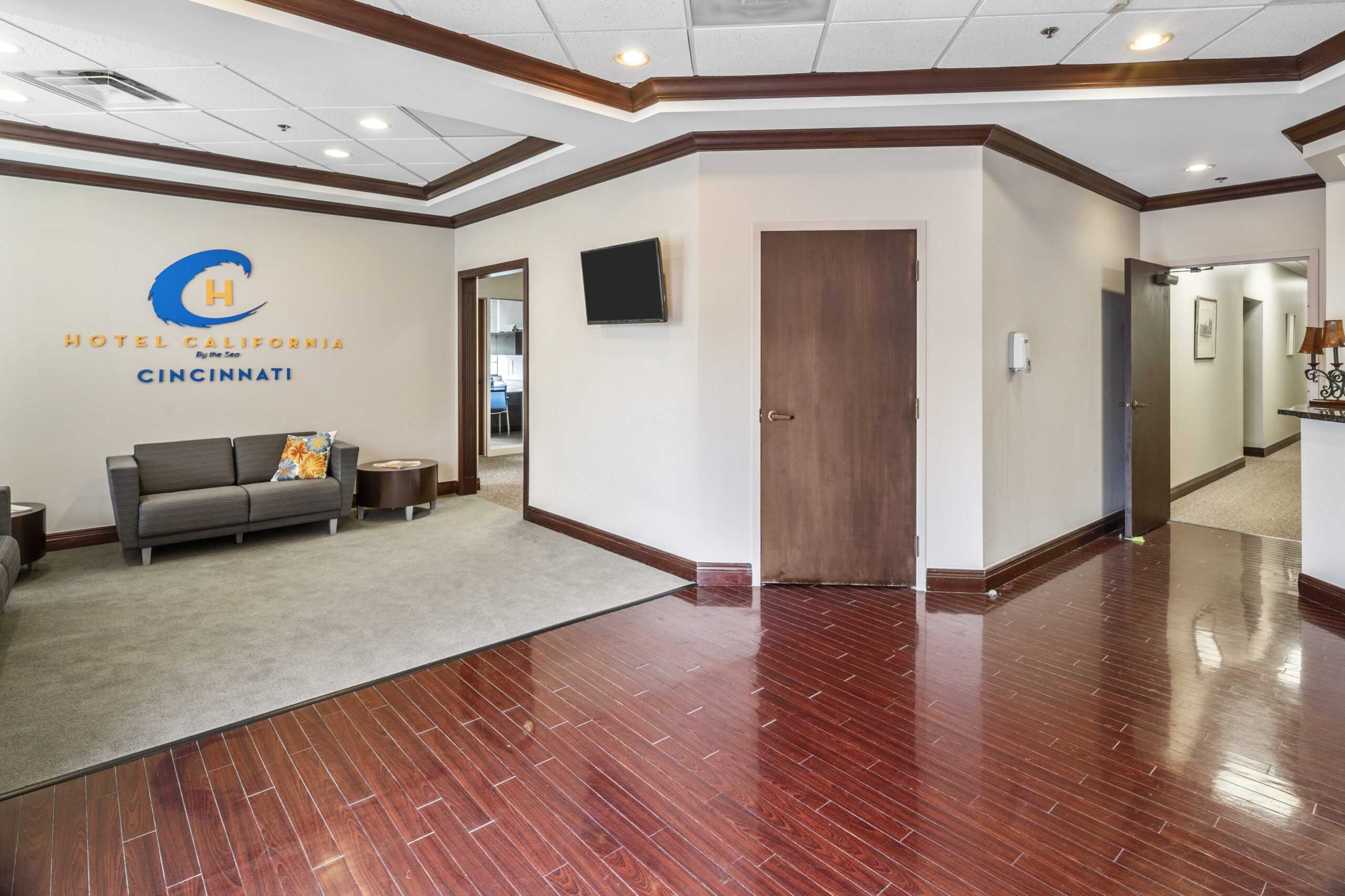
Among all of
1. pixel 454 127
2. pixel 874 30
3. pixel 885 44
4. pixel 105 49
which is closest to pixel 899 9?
pixel 874 30

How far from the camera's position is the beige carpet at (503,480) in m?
7.22

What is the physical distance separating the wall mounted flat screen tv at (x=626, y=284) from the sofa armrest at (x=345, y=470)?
2.38 metres

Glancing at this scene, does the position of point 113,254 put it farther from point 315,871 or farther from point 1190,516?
point 1190,516

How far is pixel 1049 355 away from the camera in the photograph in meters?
4.99

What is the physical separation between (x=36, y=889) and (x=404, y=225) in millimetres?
6085

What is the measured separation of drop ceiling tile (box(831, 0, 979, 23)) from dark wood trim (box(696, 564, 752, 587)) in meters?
3.00

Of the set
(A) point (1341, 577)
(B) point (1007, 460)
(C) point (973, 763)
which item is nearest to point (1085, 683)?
(C) point (973, 763)

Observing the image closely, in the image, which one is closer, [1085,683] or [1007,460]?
[1085,683]

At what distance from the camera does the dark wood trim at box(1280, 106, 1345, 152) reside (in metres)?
3.95

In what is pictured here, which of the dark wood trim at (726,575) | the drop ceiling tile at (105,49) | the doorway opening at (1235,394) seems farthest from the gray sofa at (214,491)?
the doorway opening at (1235,394)

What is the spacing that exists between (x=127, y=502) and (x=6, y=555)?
1464 millimetres

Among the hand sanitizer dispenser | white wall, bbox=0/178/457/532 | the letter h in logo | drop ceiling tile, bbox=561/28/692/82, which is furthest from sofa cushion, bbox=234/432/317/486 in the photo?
the hand sanitizer dispenser

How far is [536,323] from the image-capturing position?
607 centimetres

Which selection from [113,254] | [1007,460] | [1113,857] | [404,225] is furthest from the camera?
[404,225]
